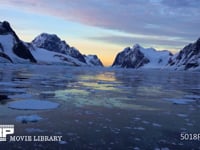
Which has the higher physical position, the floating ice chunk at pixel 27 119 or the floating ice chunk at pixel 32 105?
the floating ice chunk at pixel 32 105

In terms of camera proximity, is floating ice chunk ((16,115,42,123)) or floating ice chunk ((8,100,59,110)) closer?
floating ice chunk ((16,115,42,123))

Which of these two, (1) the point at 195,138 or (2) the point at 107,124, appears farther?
(2) the point at 107,124

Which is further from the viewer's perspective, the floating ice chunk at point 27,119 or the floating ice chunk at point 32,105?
the floating ice chunk at point 32,105

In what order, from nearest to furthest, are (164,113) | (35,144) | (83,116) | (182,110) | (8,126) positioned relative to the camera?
1. (35,144)
2. (8,126)
3. (83,116)
4. (164,113)
5. (182,110)

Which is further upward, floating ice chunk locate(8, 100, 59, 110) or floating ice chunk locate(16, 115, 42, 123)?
floating ice chunk locate(8, 100, 59, 110)

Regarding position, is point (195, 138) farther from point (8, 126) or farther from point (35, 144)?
point (8, 126)

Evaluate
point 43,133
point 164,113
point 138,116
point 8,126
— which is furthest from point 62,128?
point 164,113

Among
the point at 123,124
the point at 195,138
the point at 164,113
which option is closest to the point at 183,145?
the point at 195,138

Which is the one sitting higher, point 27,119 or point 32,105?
point 32,105

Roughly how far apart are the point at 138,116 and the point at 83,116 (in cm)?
243

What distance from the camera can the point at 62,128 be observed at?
10.7m

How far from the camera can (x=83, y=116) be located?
12789mm

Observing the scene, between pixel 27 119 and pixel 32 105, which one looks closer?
pixel 27 119

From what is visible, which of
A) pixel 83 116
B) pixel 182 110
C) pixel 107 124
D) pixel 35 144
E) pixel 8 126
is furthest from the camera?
pixel 182 110
